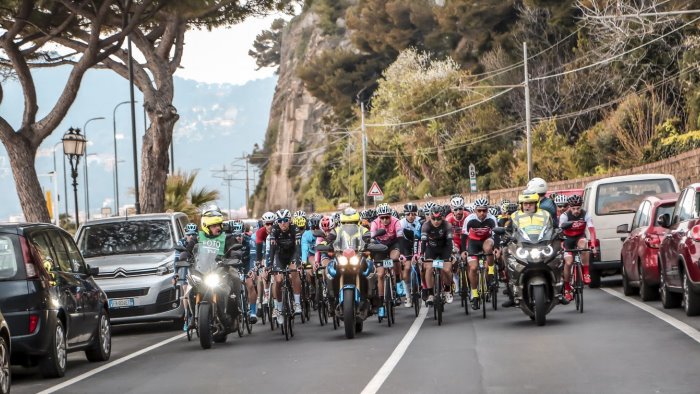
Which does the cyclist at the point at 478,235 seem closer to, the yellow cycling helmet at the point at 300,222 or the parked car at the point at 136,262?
the yellow cycling helmet at the point at 300,222

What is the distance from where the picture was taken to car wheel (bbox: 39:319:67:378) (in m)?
14.1

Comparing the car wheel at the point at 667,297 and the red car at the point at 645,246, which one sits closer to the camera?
the car wheel at the point at 667,297

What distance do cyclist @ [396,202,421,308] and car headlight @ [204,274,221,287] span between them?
3.89 m

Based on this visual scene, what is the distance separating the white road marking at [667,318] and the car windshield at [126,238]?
7602 millimetres

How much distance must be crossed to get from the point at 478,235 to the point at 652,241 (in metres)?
2.67

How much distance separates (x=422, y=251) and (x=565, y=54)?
158 ft

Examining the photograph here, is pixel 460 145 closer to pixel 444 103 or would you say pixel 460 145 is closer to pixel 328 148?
pixel 444 103

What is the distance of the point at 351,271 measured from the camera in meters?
17.8

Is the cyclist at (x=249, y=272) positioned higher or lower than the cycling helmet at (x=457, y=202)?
lower

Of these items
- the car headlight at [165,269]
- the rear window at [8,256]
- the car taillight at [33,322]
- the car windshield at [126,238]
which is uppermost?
the car windshield at [126,238]

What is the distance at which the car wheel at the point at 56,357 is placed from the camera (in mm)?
14062

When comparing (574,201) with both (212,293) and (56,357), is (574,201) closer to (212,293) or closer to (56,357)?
(212,293)

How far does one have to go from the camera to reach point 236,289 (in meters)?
18.2

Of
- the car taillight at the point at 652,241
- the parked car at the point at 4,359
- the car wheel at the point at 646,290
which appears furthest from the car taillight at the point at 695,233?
the parked car at the point at 4,359
